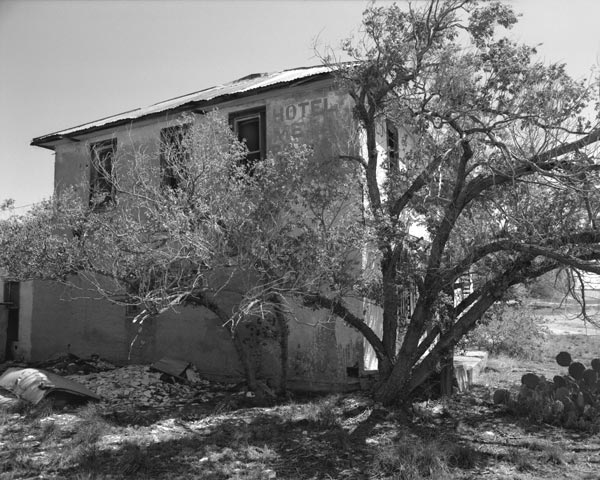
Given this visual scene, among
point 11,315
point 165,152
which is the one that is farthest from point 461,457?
point 11,315

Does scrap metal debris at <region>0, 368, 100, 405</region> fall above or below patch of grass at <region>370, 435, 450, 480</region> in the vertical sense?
above

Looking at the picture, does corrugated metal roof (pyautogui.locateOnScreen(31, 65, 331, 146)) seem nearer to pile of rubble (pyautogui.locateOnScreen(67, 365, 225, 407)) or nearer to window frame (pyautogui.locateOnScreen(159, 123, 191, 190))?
window frame (pyautogui.locateOnScreen(159, 123, 191, 190))

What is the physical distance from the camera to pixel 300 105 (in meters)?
9.88

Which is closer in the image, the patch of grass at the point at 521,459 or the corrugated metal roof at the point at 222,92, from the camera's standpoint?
the patch of grass at the point at 521,459

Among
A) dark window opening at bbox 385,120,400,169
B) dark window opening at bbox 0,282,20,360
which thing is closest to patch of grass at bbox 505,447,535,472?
dark window opening at bbox 385,120,400,169

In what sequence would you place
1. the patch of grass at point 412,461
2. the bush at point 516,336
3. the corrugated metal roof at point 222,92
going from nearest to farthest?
1. the patch of grass at point 412,461
2. the corrugated metal roof at point 222,92
3. the bush at point 516,336

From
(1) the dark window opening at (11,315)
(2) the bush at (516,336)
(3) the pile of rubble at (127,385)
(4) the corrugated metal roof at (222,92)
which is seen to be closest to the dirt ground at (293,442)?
(3) the pile of rubble at (127,385)

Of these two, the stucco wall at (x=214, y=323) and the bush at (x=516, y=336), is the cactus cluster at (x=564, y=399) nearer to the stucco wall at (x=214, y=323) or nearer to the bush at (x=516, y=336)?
the stucco wall at (x=214, y=323)

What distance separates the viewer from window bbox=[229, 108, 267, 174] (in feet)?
33.9

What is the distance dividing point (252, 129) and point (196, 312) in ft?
12.5

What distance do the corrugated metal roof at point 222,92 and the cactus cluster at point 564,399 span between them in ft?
18.9

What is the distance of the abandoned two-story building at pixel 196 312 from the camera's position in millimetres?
9188

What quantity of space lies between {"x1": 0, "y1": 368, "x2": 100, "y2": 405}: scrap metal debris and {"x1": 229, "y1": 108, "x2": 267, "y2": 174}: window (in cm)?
494

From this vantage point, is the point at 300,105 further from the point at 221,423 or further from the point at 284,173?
the point at 221,423
